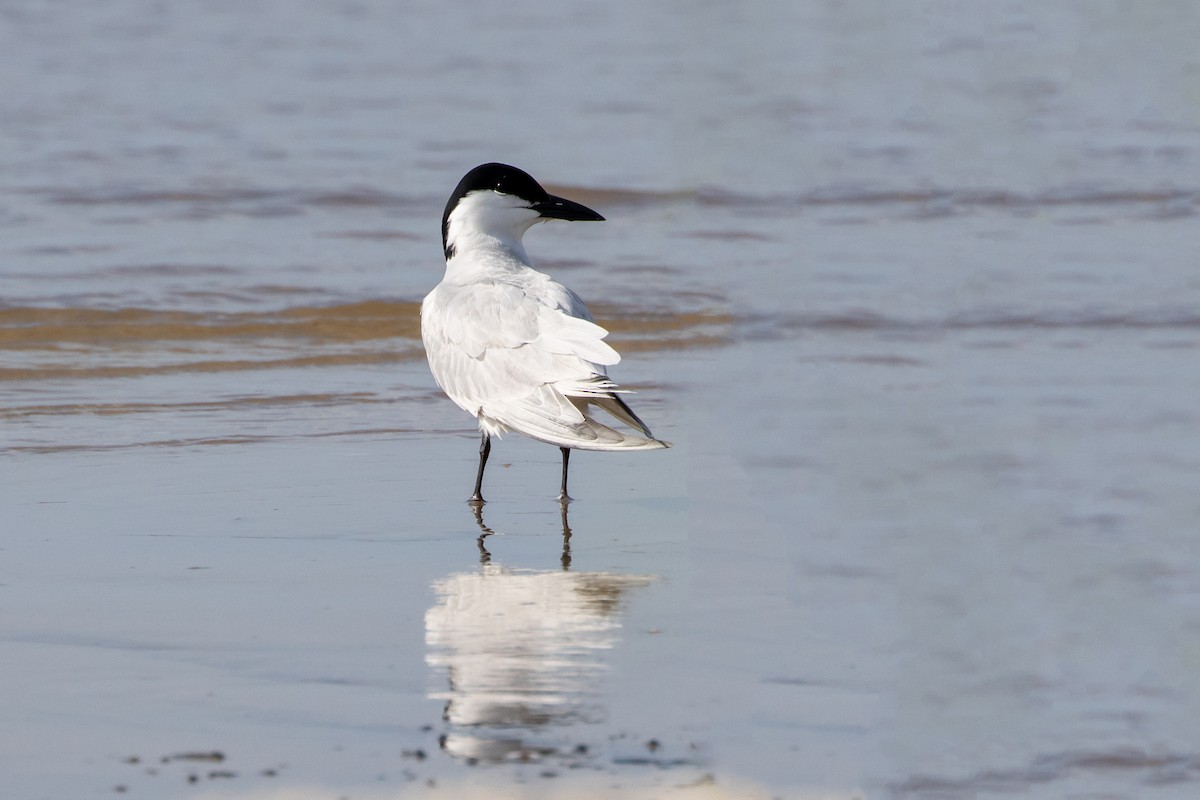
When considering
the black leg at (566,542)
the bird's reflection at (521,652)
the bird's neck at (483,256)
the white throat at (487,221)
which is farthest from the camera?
the white throat at (487,221)

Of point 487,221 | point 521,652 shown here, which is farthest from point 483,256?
point 521,652

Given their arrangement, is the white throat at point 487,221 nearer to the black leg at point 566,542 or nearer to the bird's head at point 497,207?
the bird's head at point 497,207

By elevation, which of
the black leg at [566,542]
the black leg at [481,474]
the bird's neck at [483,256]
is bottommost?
the black leg at [566,542]

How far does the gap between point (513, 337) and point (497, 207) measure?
0.83 m

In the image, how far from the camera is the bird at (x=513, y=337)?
5.02m

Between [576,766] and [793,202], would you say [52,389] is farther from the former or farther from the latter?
[793,202]

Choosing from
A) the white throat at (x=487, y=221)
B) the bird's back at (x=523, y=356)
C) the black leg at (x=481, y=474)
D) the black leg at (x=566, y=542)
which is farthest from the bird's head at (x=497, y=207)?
the black leg at (x=566, y=542)

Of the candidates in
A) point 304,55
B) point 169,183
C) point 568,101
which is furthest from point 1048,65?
point 169,183

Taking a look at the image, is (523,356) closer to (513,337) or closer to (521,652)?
(513,337)

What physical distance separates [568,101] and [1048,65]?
16.0 ft

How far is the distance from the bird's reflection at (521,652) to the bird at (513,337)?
0.44 m

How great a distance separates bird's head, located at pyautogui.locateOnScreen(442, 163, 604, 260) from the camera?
5969 millimetres

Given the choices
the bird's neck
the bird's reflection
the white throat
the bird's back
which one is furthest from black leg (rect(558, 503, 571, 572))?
the white throat

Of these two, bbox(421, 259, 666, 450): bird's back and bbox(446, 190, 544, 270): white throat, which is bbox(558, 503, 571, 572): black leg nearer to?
bbox(421, 259, 666, 450): bird's back
